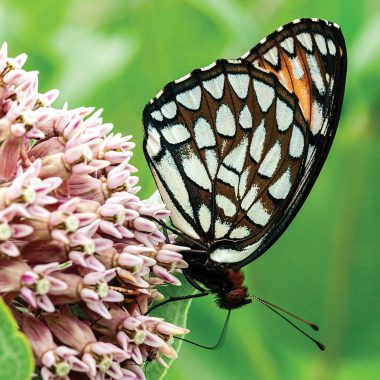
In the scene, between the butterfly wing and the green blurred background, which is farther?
the green blurred background

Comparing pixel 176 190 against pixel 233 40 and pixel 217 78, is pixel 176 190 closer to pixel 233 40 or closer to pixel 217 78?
pixel 217 78

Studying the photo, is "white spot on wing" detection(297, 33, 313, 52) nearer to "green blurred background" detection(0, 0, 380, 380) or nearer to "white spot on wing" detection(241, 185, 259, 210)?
"white spot on wing" detection(241, 185, 259, 210)

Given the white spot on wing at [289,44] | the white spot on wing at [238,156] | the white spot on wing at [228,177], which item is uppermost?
the white spot on wing at [289,44]

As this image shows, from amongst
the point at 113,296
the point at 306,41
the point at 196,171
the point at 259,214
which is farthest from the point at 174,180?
the point at 113,296

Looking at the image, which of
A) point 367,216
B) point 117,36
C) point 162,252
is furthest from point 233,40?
point 162,252

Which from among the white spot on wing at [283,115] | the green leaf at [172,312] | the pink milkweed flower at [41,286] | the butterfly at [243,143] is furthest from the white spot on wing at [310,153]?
the pink milkweed flower at [41,286]

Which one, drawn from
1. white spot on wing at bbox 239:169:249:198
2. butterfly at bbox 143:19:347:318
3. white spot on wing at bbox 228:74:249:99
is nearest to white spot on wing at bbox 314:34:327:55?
butterfly at bbox 143:19:347:318

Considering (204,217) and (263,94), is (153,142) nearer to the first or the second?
(204,217)

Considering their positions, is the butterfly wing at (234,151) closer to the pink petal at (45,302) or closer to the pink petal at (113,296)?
the pink petal at (113,296)
